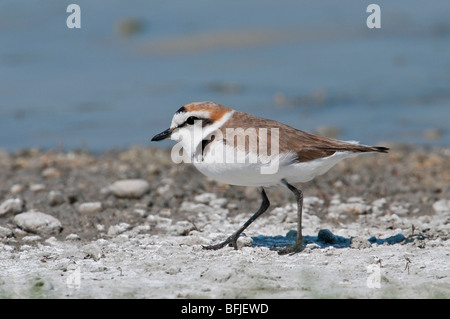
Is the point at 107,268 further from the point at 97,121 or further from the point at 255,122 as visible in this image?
the point at 97,121

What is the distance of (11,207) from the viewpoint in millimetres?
6879

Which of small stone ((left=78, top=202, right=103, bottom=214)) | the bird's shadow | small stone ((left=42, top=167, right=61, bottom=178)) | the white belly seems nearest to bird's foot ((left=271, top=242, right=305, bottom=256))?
the bird's shadow

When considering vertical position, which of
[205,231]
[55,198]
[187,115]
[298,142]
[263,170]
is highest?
[187,115]

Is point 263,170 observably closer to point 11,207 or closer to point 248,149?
point 248,149

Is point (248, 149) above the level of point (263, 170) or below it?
above

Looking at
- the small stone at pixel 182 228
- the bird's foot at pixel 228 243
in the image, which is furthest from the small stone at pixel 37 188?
the bird's foot at pixel 228 243

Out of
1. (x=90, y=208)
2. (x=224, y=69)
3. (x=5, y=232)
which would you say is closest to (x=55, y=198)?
(x=90, y=208)

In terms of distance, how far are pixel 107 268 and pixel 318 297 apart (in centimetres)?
152

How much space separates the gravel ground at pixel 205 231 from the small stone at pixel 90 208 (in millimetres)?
12

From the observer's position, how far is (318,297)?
456cm

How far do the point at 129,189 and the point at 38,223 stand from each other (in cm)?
121

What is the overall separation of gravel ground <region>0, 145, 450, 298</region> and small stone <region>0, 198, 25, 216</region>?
0.02m

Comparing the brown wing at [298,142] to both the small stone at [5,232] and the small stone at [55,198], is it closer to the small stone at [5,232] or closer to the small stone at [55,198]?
the small stone at [5,232]
